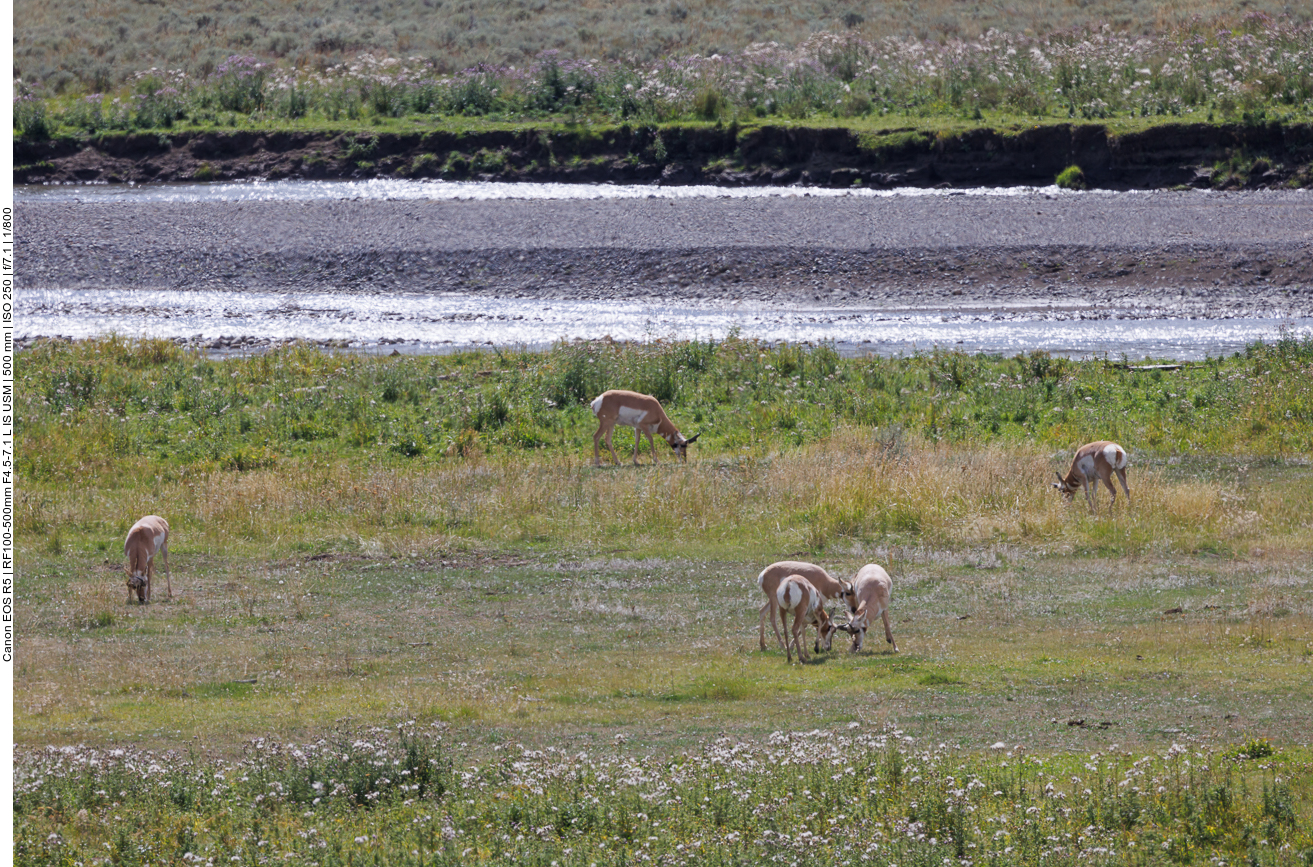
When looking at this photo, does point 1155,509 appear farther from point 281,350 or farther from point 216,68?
point 216,68

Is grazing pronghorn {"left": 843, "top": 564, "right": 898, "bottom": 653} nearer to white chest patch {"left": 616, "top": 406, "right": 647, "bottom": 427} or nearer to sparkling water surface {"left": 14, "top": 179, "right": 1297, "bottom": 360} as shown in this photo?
white chest patch {"left": 616, "top": 406, "right": 647, "bottom": 427}

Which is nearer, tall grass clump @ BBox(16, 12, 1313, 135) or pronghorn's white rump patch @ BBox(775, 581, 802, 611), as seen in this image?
pronghorn's white rump patch @ BBox(775, 581, 802, 611)

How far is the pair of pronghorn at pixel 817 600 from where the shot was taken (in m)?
14.3

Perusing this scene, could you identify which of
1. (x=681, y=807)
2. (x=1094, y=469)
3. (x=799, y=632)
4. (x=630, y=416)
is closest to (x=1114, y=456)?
(x=1094, y=469)

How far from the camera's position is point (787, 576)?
14.6 m

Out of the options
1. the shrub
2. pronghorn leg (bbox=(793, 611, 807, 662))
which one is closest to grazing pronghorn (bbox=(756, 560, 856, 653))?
pronghorn leg (bbox=(793, 611, 807, 662))

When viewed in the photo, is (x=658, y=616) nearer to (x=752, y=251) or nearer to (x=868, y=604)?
(x=868, y=604)

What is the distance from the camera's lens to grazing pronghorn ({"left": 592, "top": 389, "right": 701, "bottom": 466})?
949 inches

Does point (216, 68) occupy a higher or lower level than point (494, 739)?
higher

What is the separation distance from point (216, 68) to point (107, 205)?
17899mm

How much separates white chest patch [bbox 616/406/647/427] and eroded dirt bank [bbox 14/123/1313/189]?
27693 millimetres

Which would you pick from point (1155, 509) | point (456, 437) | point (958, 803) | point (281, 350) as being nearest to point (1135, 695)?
point (958, 803)

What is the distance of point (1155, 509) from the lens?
2047cm

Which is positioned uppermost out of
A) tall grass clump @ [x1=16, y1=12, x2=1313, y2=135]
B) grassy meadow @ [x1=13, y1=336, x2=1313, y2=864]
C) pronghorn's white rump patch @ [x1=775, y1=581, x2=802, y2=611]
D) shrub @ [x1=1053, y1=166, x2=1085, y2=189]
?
tall grass clump @ [x1=16, y1=12, x2=1313, y2=135]
